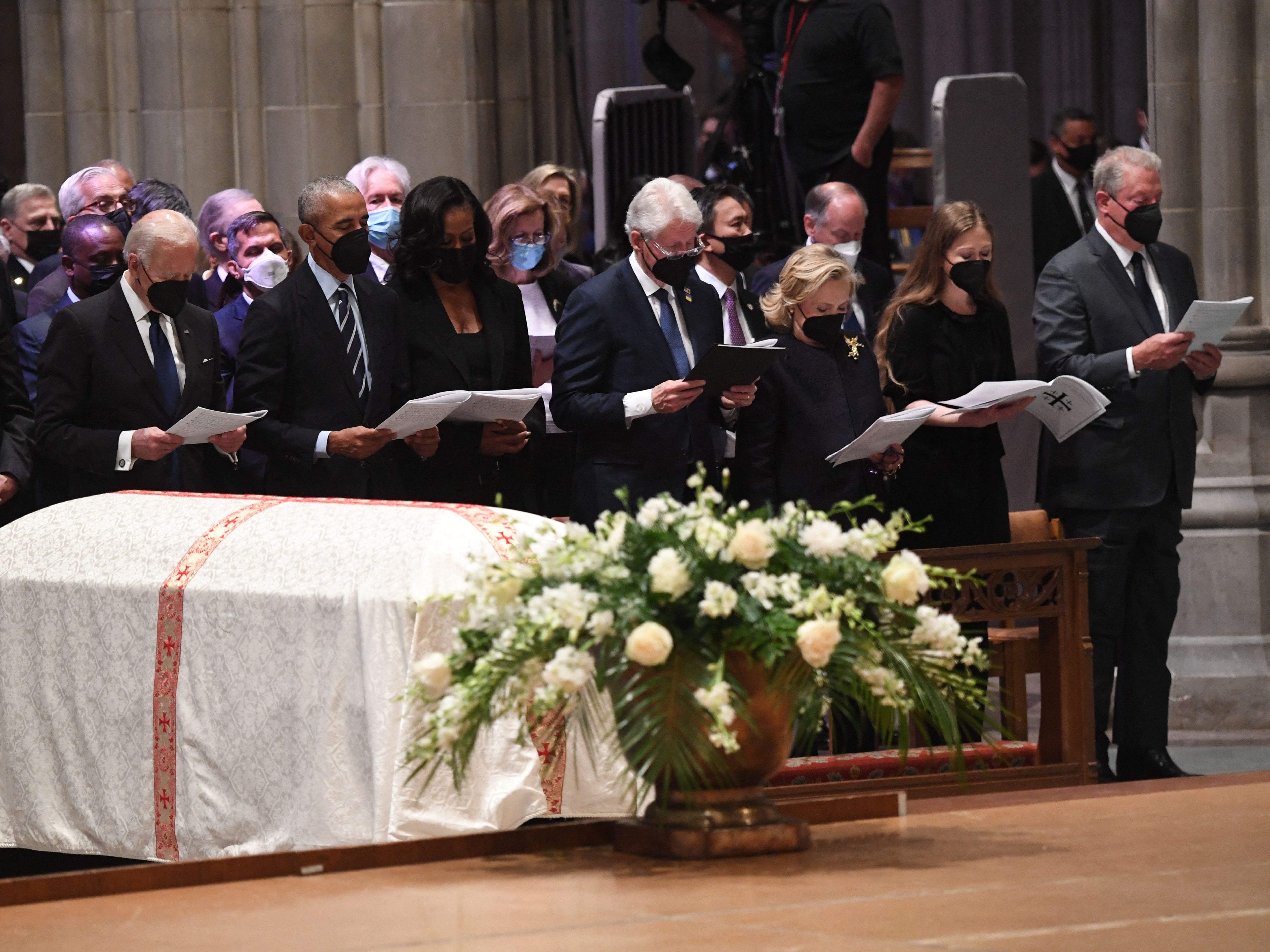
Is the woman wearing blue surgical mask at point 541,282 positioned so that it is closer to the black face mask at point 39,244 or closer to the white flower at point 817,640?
the black face mask at point 39,244

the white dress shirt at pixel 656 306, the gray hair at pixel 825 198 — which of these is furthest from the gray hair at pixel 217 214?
the gray hair at pixel 825 198

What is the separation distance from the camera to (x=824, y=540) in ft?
10.1

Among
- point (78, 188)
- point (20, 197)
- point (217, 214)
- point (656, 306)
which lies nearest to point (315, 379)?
point (656, 306)

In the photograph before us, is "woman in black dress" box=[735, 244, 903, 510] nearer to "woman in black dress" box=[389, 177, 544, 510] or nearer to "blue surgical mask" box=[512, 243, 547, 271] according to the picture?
"woman in black dress" box=[389, 177, 544, 510]

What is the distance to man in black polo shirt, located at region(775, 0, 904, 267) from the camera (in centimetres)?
802

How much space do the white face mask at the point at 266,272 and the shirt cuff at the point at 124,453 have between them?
1.19m

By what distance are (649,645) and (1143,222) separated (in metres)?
3.96

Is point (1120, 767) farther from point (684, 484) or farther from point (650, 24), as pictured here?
point (650, 24)

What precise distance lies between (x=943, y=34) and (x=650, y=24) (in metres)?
2.13

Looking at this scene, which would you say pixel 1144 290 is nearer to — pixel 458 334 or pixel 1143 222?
pixel 1143 222

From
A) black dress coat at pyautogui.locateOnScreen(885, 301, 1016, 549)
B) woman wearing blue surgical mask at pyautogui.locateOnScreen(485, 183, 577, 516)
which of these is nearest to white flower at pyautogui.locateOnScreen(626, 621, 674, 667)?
black dress coat at pyautogui.locateOnScreen(885, 301, 1016, 549)

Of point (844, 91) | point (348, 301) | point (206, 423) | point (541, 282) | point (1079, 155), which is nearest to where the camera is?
point (206, 423)

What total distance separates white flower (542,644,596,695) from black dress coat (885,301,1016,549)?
333cm

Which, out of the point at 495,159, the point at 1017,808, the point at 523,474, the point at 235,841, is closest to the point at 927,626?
the point at 1017,808
